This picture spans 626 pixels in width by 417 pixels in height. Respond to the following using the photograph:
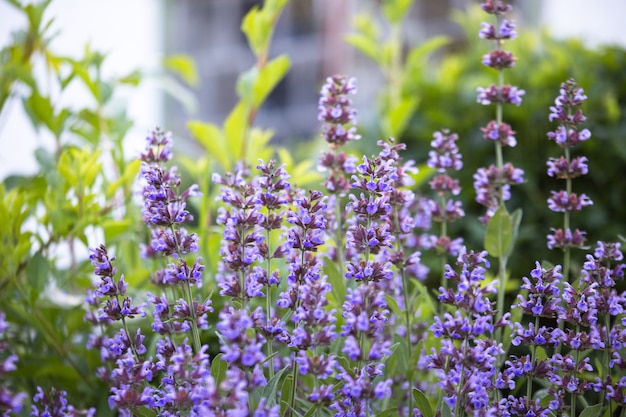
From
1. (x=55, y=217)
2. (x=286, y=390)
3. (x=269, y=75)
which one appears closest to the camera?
(x=286, y=390)

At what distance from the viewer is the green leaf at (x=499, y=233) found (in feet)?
3.89

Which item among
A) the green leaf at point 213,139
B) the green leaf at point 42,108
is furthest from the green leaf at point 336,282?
the green leaf at point 42,108

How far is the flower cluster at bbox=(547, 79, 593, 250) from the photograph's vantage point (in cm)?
114

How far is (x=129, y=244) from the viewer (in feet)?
5.27

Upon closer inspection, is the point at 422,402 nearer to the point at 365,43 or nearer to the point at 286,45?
the point at 365,43

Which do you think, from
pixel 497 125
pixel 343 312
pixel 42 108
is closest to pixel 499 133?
pixel 497 125

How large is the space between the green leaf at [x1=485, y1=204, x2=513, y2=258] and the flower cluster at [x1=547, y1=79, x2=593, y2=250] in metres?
0.07

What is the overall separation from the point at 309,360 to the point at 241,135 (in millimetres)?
848

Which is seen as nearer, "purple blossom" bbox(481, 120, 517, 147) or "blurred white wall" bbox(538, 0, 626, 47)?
"purple blossom" bbox(481, 120, 517, 147)

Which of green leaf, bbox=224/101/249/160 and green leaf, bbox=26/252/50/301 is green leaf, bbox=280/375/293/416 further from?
green leaf, bbox=224/101/249/160

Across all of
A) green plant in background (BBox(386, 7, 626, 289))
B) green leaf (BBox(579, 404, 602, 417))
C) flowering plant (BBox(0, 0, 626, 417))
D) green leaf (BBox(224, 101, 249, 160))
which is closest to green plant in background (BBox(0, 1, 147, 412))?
flowering plant (BBox(0, 0, 626, 417))

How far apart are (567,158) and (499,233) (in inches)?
6.8

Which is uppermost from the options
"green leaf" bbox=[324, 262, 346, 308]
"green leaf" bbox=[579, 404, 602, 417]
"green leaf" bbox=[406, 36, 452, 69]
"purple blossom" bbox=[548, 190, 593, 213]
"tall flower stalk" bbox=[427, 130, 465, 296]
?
"green leaf" bbox=[406, 36, 452, 69]

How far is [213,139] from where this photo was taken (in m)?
1.61
